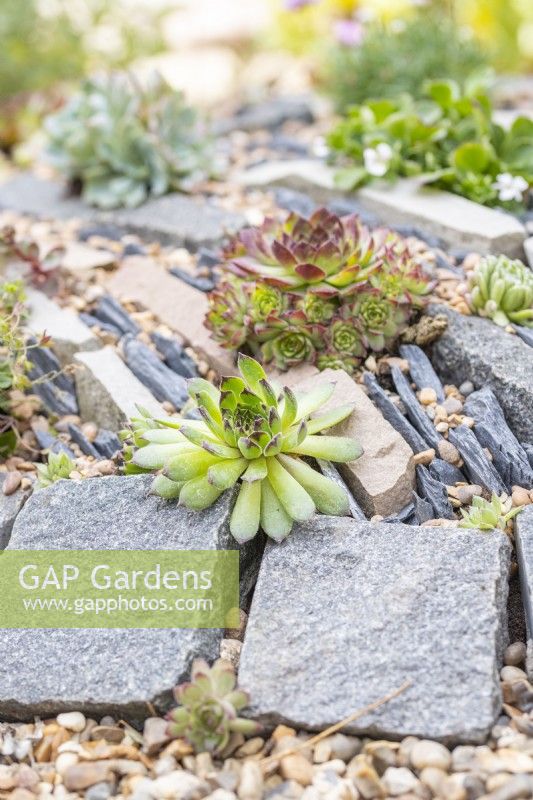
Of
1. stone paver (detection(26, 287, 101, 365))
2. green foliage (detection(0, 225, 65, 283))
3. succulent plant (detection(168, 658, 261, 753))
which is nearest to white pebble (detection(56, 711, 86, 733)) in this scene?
succulent plant (detection(168, 658, 261, 753))

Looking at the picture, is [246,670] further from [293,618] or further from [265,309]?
[265,309]

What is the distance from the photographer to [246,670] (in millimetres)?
2277

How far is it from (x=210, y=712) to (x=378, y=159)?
284 cm

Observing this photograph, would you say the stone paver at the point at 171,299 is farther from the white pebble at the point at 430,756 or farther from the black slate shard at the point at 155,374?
the white pebble at the point at 430,756

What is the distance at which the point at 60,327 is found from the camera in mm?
3568

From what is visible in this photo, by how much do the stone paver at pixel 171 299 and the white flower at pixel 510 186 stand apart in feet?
4.44

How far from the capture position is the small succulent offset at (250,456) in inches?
99.3

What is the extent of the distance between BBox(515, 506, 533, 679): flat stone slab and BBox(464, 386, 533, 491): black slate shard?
240 mm

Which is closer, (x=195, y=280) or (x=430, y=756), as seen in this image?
(x=430, y=756)

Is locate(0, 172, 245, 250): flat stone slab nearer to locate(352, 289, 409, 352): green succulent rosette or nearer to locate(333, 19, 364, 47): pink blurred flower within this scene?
locate(352, 289, 409, 352): green succulent rosette

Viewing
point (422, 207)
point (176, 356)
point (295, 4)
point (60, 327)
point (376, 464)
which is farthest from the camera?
point (295, 4)

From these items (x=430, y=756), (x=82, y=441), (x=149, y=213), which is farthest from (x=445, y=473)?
(x=149, y=213)

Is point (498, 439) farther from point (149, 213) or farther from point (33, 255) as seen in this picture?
point (149, 213)

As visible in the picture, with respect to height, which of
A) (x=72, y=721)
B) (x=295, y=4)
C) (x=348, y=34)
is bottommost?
(x=72, y=721)
